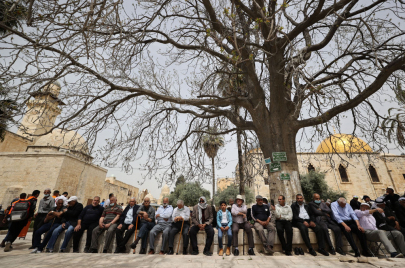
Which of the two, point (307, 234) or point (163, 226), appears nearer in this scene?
point (307, 234)

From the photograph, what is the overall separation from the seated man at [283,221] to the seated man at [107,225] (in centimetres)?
462

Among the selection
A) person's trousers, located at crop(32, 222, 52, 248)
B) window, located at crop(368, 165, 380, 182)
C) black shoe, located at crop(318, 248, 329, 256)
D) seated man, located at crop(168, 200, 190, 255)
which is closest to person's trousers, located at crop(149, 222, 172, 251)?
seated man, located at crop(168, 200, 190, 255)

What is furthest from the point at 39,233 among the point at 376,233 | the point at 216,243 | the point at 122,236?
the point at 376,233

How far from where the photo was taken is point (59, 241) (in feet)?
18.5

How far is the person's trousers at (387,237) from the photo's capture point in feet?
15.5

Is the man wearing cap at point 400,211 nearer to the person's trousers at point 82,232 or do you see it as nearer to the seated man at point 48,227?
the person's trousers at point 82,232

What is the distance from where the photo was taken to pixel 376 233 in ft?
16.0

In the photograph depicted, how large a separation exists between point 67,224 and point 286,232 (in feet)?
20.7

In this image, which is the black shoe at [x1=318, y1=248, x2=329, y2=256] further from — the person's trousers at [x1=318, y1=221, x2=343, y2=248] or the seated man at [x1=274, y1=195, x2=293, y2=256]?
the seated man at [x1=274, y1=195, x2=293, y2=256]

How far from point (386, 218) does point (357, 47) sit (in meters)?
5.66

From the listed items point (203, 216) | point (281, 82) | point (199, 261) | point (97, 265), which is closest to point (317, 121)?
point (281, 82)

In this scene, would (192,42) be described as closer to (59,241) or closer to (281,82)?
(281,82)

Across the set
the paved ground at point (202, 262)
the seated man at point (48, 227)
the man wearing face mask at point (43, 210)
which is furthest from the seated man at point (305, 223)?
the man wearing face mask at point (43, 210)

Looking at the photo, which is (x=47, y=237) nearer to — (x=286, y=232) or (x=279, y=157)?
(x=286, y=232)
